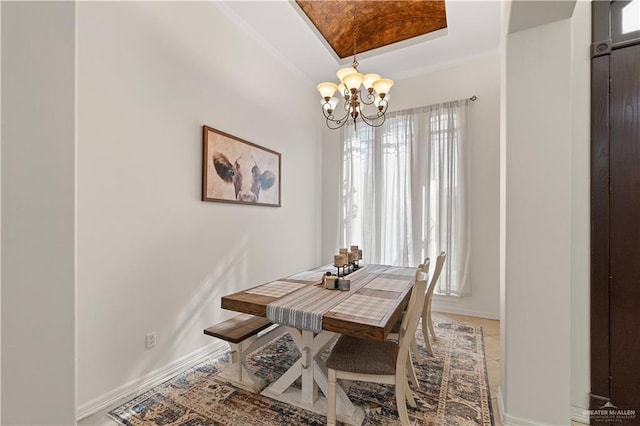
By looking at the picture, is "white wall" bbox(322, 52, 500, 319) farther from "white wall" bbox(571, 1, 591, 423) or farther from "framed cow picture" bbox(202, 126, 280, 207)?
"framed cow picture" bbox(202, 126, 280, 207)

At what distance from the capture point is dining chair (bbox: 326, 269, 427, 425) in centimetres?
153

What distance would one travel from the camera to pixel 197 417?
1715 millimetres

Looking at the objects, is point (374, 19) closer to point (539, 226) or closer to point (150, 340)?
point (539, 226)

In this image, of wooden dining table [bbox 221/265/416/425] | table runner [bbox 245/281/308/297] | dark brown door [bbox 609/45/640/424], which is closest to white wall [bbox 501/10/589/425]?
dark brown door [bbox 609/45/640/424]

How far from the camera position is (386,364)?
156 centimetres

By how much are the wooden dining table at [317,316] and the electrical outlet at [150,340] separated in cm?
78

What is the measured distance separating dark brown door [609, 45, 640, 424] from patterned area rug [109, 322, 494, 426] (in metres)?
0.79

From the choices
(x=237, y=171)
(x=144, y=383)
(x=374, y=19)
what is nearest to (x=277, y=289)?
(x=144, y=383)

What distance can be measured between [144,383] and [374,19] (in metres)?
4.09

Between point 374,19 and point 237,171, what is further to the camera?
point 374,19

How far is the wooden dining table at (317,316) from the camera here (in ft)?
4.91

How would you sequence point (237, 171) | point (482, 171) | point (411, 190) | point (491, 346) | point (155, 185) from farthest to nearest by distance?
point (411, 190) → point (482, 171) → point (237, 171) → point (491, 346) → point (155, 185)

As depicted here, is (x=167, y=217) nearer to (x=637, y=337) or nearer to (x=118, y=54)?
(x=118, y=54)

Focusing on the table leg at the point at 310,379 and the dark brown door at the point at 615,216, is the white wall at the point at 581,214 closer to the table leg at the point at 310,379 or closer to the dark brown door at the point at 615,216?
the dark brown door at the point at 615,216
